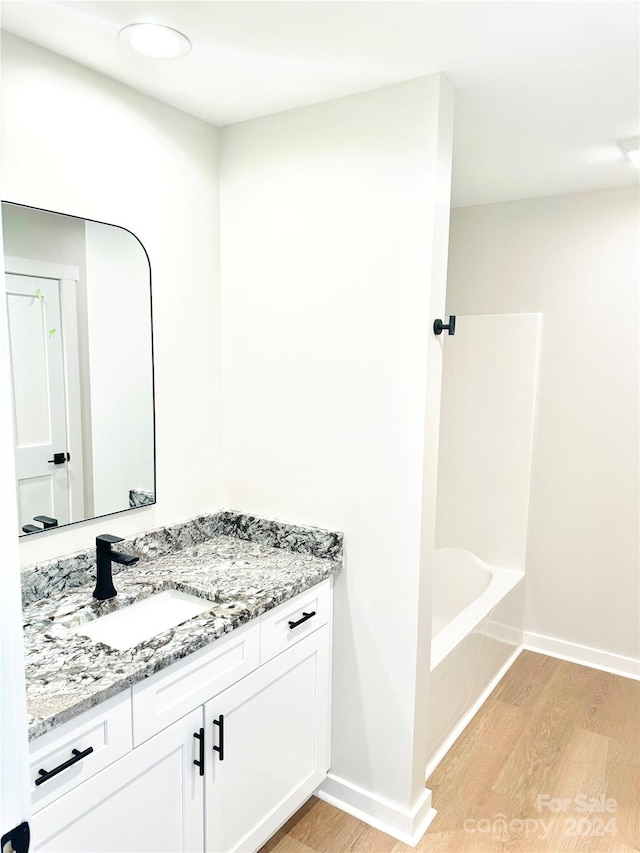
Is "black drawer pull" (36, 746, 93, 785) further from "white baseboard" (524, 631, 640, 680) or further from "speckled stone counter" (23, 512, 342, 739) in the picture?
"white baseboard" (524, 631, 640, 680)

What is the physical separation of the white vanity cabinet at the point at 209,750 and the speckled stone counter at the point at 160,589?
5cm

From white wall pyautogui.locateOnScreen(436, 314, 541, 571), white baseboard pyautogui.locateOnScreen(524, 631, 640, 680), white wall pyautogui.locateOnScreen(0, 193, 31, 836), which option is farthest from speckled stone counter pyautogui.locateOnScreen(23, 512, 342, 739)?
white baseboard pyautogui.locateOnScreen(524, 631, 640, 680)

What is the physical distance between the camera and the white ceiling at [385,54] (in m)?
1.45

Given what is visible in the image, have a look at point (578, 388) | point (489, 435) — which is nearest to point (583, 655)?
point (489, 435)

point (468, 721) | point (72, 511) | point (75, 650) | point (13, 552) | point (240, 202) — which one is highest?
point (240, 202)

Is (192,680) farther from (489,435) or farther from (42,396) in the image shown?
(489,435)

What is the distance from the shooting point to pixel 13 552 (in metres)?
0.61

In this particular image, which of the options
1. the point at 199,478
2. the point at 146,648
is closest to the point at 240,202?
the point at 199,478

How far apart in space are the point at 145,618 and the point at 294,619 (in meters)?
0.45

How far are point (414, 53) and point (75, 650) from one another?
5.81ft

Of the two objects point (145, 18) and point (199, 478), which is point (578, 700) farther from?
point (145, 18)

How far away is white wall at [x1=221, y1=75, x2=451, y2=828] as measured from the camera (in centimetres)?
187

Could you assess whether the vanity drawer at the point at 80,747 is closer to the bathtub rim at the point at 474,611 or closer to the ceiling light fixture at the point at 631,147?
the bathtub rim at the point at 474,611

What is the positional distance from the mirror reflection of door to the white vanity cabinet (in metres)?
0.65
